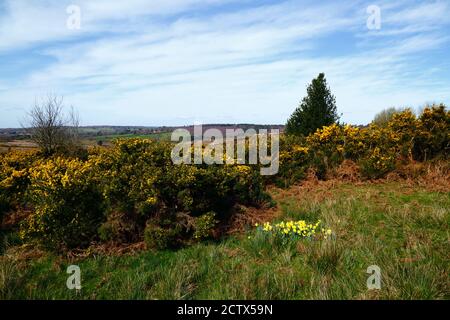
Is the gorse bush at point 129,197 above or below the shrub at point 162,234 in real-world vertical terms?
above

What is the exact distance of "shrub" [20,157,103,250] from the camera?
5156 millimetres

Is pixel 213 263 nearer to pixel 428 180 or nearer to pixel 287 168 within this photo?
pixel 287 168

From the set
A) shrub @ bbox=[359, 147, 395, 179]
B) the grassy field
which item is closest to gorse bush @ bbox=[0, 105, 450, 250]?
the grassy field

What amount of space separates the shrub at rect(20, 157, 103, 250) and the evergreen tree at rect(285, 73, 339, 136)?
14.6 meters

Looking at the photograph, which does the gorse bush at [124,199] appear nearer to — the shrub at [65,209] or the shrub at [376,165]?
the shrub at [65,209]

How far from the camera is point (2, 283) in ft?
12.6

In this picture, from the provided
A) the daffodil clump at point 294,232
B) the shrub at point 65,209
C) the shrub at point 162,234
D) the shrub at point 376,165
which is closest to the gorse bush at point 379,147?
the shrub at point 376,165

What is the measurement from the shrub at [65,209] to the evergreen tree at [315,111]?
1459 cm

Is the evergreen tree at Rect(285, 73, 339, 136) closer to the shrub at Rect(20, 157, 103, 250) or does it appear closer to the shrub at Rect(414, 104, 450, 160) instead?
the shrub at Rect(414, 104, 450, 160)

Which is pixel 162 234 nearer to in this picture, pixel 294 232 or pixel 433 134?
pixel 294 232

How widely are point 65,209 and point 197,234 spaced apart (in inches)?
86.7

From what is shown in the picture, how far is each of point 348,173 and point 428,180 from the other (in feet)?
7.02

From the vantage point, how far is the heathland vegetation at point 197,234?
392cm
